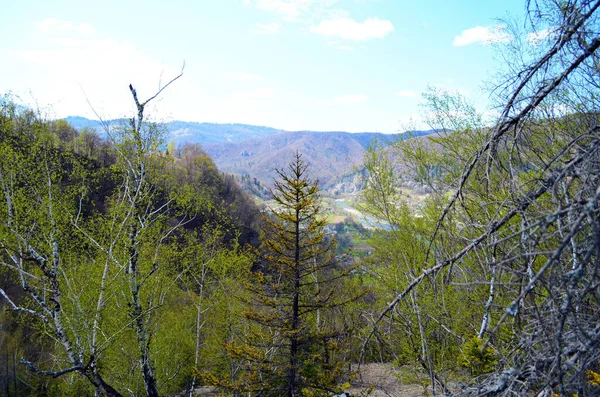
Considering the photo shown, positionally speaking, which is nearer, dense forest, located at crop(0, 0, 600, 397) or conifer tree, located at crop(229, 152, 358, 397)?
dense forest, located at crop(0, 0, 600, 397)

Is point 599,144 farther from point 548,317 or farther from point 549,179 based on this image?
point 548,317

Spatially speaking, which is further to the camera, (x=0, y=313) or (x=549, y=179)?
(x=0, y=313)

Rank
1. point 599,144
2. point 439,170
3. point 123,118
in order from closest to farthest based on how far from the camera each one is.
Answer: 1. point 599,144
2. point 123,118
3. point 439,170

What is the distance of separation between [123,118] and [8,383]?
15420 millimetres

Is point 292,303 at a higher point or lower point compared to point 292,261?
lower

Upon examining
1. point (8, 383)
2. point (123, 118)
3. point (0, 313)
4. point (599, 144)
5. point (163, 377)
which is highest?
point (123, 118)

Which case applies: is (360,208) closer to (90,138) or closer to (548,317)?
(548,317)

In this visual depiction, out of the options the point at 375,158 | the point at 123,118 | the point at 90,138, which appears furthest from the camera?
the point at 90,138

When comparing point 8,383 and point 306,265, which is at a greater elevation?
point 306,265

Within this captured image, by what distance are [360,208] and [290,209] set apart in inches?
158

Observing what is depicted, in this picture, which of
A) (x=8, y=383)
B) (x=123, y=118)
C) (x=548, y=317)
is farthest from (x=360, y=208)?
(x=8, y=383)

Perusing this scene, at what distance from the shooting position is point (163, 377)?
15.8 meters

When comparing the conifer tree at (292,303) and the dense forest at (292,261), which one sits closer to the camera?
the dense forest at (292,261)


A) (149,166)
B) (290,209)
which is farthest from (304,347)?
(149,166)
